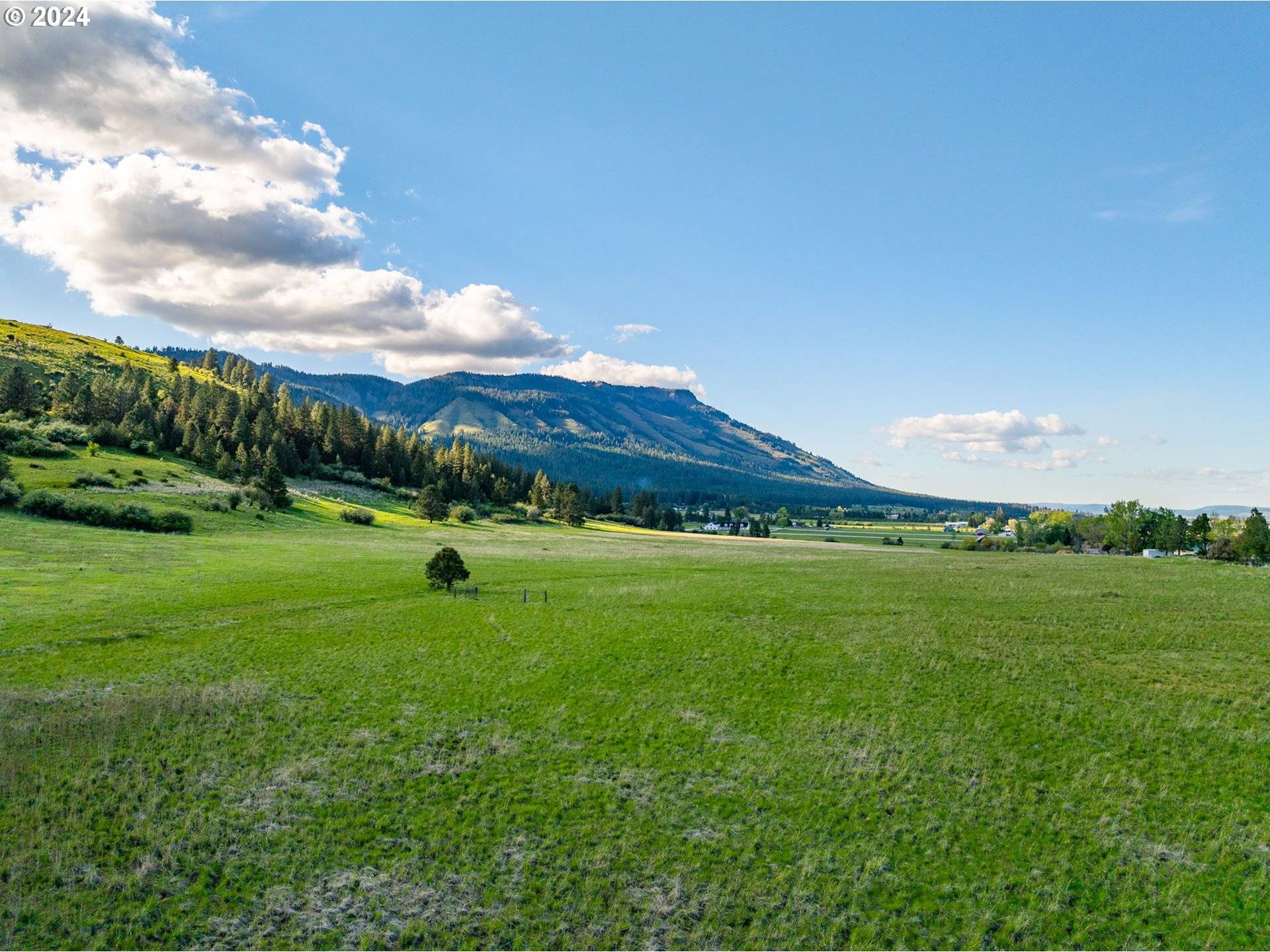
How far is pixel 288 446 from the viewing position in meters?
135

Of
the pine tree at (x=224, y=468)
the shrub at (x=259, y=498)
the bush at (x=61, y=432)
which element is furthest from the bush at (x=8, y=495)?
the pine tree at (x=224, y=468)

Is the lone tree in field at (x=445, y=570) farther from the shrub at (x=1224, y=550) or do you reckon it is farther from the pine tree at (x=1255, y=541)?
the pine tree at (x=1255, y=541)

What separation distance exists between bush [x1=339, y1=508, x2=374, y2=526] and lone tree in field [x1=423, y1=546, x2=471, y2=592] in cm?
5808

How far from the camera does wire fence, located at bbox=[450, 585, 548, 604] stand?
156 ft

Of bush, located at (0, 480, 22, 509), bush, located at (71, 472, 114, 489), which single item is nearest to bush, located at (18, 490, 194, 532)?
bush, located at (0, 480, 22, 509)

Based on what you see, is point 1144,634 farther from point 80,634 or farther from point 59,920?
point 80,634

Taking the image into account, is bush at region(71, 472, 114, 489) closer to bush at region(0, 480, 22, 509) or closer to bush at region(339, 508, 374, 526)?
bush at region(0, 480, 22, 509)

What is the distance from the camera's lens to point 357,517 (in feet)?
336

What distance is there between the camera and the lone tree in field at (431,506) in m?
119

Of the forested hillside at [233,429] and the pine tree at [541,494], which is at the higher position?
the forested hillside at [233,429]

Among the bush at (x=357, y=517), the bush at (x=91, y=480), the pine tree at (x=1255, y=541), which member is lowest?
the bush at (x=357, y=517)

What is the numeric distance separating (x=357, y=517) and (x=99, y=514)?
36643 mm

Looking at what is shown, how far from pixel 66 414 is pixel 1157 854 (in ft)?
540

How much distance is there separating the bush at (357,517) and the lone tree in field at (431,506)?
14806mm
